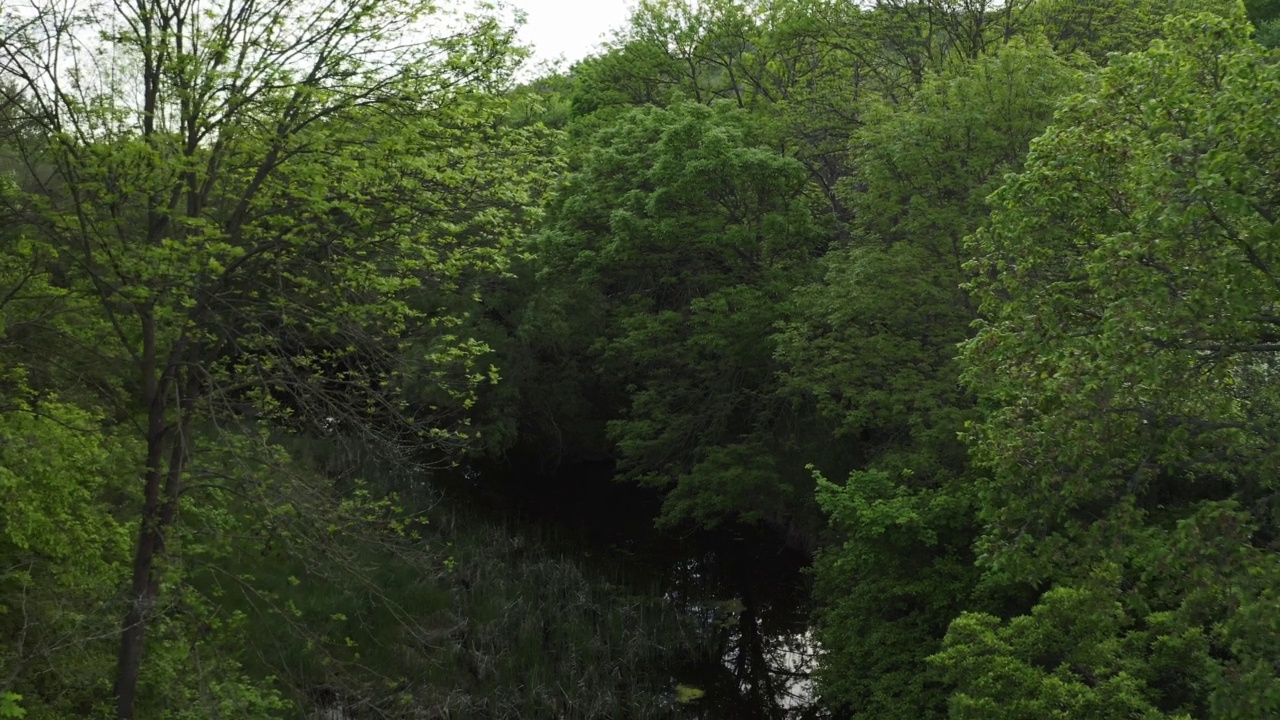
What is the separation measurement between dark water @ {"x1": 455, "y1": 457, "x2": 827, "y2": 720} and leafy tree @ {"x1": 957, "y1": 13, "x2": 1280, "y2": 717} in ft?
21.0

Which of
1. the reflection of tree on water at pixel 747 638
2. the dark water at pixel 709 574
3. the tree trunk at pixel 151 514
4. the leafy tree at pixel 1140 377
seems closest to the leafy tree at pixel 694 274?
the dark water at pixel 709 574

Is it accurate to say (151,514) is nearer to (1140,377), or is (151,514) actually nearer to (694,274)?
(1140,377)

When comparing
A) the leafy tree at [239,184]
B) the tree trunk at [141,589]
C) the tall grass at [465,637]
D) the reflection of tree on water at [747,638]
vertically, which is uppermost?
the leafy tree at [239,184]

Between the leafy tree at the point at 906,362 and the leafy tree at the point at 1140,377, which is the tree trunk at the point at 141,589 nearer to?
the leafy tree at the point at 1140,377

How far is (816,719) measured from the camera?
16.8 metres

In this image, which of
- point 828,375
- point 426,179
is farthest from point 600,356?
point 426,179

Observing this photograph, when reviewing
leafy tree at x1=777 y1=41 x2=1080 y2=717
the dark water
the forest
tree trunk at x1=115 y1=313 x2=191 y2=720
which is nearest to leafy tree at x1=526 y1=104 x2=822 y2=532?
the forest

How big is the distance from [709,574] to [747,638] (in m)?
3.41

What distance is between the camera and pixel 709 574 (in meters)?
23.3

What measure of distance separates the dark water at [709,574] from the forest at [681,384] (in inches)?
5.1

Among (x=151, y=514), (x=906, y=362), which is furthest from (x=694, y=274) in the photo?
(x=151, y=514)

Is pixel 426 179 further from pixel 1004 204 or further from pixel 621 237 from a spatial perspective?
pixel 621 237

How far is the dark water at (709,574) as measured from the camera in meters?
17.7

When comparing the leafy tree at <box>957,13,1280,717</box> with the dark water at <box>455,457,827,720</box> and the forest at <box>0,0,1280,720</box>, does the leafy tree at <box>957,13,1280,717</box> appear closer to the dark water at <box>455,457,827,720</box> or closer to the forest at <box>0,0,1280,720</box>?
the forest at <box>0,0,1280,720</box>
